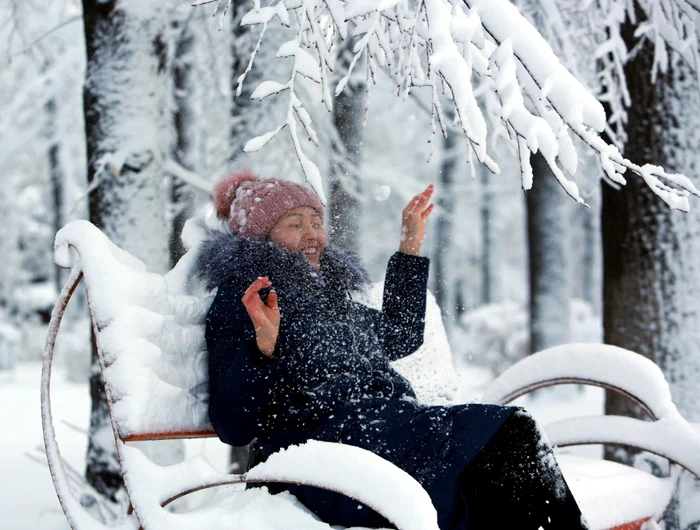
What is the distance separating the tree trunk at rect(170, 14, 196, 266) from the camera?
14.7ft

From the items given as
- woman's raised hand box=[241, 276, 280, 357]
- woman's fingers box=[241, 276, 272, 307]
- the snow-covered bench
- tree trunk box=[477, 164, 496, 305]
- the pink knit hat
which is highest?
the pink knit hat

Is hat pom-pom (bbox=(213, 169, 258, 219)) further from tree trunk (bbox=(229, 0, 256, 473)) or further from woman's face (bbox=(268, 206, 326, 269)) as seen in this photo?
tree trunk (bbox=(229, 0, 256, 473))

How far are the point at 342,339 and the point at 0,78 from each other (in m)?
8.93

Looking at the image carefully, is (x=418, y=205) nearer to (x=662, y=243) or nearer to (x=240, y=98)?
(x=662, y=243)

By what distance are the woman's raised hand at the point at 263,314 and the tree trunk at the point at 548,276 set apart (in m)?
7.11

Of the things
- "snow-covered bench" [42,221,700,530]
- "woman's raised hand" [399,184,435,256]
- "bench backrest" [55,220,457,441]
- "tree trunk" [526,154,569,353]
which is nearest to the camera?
"snow-covered bench" [42,221,700,530]

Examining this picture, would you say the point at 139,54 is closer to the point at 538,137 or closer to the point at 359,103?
the point at 359,103

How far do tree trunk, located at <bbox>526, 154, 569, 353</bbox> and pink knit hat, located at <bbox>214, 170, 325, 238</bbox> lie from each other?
6.57 m

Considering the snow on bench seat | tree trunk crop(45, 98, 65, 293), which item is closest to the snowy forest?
the snow on bench seat

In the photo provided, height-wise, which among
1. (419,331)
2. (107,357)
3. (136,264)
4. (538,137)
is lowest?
(419,331)

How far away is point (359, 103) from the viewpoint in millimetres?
5105

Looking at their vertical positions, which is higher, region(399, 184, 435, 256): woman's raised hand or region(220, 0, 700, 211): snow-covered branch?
region(220, 0, 700, 211): snow-covered branch

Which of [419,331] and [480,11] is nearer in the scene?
[480,11]

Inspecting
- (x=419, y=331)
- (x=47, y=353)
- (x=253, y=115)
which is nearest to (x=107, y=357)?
(x=47, y=353)
